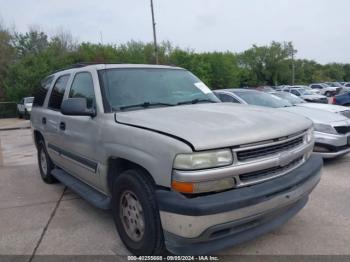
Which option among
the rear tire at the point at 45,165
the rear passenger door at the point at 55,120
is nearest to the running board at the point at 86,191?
the rear passenger door at the point at 55,120

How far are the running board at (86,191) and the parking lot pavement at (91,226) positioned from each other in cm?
36

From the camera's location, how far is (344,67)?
10031cm

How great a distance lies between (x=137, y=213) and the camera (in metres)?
3.11

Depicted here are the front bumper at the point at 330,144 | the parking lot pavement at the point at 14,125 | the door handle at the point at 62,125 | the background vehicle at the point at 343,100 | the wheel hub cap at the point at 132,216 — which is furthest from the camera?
the parking lot pavement at the point at 14,125

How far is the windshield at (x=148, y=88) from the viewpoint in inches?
145

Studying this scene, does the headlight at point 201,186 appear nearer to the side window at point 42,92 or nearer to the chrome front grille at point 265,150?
the chrome front grille at point 265,150

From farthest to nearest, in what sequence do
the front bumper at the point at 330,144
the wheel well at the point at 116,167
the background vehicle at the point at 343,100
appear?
the background vehicle at the point at 343,100 < the front bumper at the point at 330,144 < the wheel well at the point at 116,167

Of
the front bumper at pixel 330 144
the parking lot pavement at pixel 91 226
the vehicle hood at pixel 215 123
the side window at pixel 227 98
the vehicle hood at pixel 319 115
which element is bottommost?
the parking lot pavement at pixel 91 226

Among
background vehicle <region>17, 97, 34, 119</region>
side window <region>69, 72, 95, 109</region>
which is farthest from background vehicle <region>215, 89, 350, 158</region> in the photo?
background vehicle <region>17, 97, 34, 119</region>

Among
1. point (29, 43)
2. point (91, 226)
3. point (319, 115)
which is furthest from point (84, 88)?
point (29, 43)

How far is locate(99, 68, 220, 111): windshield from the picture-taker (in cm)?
369

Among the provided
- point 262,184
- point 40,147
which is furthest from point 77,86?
point 262,184

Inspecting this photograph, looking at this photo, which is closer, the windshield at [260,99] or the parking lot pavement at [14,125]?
the windshield at [260,99]

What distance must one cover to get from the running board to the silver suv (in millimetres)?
20
